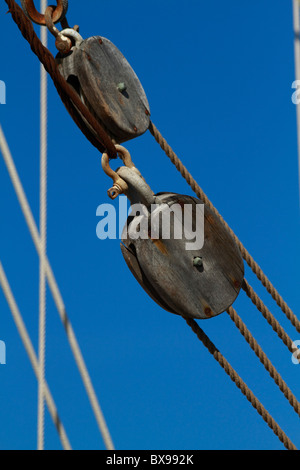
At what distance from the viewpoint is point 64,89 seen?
2.06 meters

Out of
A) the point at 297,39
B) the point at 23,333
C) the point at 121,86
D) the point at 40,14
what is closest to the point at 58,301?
the point at 23,333

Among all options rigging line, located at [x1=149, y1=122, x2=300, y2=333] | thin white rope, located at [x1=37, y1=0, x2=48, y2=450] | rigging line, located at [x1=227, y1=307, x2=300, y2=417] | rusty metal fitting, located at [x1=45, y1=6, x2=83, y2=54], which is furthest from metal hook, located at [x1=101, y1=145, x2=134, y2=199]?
thin white rope, located at [x1=37, y1=0, x2=48, y2=450]

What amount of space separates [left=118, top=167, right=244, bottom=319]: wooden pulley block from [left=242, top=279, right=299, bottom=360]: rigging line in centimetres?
9

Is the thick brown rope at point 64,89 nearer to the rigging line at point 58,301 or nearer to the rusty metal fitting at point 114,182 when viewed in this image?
the rusty metal fitting at point 114,182

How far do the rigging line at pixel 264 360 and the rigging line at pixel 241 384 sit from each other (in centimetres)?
9

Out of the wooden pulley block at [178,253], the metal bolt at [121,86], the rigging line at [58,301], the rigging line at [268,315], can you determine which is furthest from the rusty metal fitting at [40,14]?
the rigging line at [268,315]

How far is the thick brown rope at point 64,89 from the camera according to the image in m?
2.00

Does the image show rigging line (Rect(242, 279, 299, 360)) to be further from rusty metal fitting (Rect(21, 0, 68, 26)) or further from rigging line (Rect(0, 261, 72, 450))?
rusty metal fitting (Rect(21, 0, 68, 26))

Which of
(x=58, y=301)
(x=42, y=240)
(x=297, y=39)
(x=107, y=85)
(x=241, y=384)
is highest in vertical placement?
(x=297, y=39)

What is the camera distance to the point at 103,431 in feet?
8.57

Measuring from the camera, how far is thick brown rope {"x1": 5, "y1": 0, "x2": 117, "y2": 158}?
2.00m

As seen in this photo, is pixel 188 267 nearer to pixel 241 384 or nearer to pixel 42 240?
pixel 241 384

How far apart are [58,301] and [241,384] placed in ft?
2.66

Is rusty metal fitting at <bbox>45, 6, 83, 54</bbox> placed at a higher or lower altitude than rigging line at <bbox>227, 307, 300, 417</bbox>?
higher
